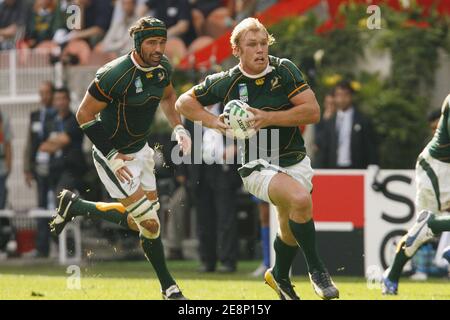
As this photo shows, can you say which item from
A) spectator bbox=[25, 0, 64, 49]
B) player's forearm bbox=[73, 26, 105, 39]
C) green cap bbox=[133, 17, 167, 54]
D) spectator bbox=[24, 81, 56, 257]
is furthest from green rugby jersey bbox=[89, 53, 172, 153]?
spectator bbox=[25, 0, 64, 49]

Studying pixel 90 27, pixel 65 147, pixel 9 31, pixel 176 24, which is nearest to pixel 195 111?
pixel 65 147

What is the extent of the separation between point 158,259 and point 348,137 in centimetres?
536

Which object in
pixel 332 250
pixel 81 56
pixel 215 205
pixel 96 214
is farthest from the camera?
pixel 81 56

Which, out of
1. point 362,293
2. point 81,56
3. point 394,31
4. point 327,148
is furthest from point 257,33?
point 81,56

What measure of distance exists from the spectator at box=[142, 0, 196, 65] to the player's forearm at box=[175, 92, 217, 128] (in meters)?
7.32

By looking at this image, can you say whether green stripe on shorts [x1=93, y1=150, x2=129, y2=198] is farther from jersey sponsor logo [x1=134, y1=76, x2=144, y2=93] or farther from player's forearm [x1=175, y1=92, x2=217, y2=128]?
player's forearm [x1=175, y1=92, x2=217, y2=128]

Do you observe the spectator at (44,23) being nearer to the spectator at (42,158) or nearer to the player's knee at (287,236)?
the spectator at (42,158)

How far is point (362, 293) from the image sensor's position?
13570 millimetres

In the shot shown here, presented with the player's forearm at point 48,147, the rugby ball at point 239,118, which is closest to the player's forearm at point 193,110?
the rugby ball at point 239,118

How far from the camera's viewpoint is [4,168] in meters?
19.5

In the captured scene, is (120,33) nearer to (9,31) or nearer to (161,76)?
(9,31)

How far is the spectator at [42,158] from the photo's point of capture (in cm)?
1884
